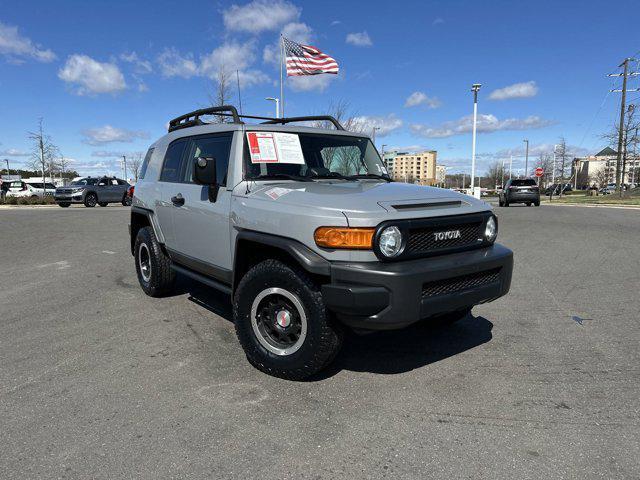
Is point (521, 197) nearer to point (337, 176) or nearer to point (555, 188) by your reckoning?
point (337, 176)

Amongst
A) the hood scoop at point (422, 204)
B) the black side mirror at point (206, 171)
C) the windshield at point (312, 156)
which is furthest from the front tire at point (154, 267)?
the hood scoop at point (422, 204)

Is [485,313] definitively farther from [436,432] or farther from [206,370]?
[206,370]

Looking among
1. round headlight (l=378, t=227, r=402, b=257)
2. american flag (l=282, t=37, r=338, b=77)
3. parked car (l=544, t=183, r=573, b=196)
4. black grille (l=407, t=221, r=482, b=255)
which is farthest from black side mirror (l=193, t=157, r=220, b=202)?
parked car (l=544, t=183, r=573, b=196)

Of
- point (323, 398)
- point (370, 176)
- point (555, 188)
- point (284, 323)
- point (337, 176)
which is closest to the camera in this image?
point (323, 398)

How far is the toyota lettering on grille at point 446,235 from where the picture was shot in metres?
3.16

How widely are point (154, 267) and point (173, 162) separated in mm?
1238

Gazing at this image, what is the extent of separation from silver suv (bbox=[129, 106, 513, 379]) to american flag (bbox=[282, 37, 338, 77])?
43.0 feet

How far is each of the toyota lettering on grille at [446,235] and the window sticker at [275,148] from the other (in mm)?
1497

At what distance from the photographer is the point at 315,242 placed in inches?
117

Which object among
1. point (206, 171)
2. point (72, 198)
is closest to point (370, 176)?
point (206, 171)

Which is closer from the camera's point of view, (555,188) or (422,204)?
(422,204)

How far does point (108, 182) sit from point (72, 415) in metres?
27.1

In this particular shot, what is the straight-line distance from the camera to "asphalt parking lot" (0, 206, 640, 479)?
2369 mm

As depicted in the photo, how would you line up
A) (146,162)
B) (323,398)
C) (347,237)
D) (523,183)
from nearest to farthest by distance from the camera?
1. (347,237)
2. (323,398)
3. (146,162)
4. (523,183)
